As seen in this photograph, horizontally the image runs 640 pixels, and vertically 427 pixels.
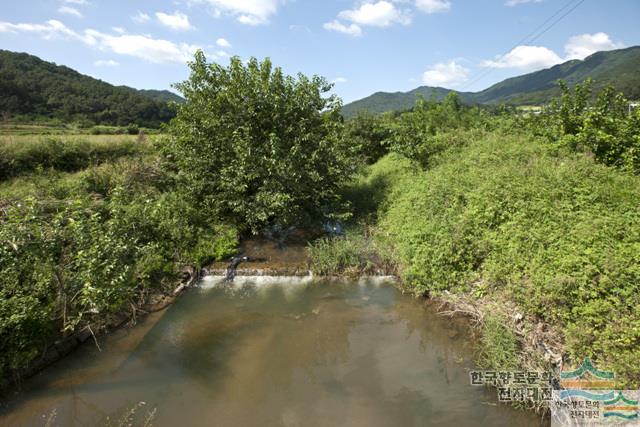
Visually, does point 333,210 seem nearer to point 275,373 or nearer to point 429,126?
point 275,373

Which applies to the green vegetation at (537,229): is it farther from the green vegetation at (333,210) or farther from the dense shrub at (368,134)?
the dense shrub at (368,134)

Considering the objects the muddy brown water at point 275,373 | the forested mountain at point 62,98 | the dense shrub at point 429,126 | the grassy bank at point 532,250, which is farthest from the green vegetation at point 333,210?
the forested mountain at point 62,98

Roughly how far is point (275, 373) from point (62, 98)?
156 feet

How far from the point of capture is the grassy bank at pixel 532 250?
197 inches

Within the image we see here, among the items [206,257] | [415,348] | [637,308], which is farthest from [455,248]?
[206,257]

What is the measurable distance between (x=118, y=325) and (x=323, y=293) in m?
5.15

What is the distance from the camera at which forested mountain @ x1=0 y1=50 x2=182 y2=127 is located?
32156 millimetres

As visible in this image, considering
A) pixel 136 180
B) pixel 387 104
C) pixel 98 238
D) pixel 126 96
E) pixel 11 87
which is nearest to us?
pixel 98 238

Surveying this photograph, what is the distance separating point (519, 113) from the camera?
1659 centimetres

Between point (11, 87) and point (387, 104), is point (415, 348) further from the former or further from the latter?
point (387, 104)

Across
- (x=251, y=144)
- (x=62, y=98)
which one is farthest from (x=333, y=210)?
(x=62, y=98)

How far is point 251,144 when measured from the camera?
1118 cm

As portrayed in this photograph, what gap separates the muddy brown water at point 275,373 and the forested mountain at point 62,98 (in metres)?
28.1

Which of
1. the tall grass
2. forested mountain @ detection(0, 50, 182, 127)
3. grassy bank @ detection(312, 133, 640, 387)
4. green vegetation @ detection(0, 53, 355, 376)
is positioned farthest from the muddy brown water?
forested mountain @ detection(0, 50, 182, 127)
